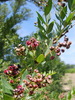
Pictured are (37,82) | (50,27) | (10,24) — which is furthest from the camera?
(10,24)

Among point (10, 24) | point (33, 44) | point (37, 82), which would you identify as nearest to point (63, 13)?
point (33, 44)

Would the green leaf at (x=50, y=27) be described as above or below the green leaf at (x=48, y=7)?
below

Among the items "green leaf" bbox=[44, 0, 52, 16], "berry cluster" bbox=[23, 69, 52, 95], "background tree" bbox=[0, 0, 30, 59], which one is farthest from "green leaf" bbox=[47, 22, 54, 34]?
"background tree" bbox=[0, 0, 30, 59]

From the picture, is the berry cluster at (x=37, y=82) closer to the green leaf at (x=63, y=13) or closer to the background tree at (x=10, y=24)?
the green leaf at (x=63, y=13)

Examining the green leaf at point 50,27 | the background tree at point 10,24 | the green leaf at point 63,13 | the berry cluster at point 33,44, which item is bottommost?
the berry cluster at point 33,44

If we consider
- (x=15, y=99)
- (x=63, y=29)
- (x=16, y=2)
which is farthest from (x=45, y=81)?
(x=16, y=2)

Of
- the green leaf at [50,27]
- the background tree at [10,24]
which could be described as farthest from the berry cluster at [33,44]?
the background tree at [10,24]

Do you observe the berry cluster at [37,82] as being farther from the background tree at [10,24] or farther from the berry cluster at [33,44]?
the background tree at [10,24]

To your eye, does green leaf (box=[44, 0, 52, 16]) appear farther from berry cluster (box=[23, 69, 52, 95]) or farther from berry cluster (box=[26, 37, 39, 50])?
berry cluster (box=[23, 69, 52, 95])

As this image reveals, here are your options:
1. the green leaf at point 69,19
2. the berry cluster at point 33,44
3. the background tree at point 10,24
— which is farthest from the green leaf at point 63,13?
the background tree at point 10,24

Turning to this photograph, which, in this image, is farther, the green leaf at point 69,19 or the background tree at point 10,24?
the background tree at point 10,24

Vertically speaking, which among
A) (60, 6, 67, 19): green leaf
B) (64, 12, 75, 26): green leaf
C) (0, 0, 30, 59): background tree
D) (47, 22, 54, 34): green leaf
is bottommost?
(64, 12, 75, 26): green leaf

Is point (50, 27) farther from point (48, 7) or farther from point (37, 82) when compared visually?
point (37, 82)

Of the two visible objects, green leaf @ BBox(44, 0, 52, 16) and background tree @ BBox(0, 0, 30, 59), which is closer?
green leaf @ BBox(44, 0, 52, 16)
